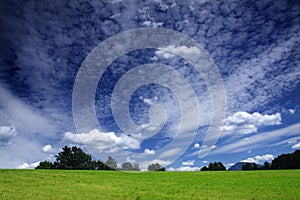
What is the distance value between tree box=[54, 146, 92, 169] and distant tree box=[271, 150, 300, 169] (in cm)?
7628

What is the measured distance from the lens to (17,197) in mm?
19953

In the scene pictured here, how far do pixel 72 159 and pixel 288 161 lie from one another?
3304 inches

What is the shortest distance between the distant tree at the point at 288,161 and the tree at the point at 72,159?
76284mm

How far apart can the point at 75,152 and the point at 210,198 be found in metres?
97.1

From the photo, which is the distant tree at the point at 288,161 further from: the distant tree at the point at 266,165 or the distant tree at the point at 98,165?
the distant tree at the point at 98,165

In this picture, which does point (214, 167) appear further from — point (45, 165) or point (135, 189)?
point (135, 189)

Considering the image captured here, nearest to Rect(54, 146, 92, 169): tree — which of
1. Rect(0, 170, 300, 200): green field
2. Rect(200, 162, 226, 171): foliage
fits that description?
Rect(200, 162, 226, 171): foliage

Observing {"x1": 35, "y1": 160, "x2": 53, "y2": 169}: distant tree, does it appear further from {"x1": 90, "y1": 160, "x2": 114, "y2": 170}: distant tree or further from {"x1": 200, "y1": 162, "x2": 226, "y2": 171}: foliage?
{"x1": 200, "y1": 162, "x2": 226, "y2": 171}: foliage

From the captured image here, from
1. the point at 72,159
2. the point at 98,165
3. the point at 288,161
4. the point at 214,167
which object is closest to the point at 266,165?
the point at 288,161

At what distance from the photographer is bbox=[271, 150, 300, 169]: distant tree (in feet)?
307

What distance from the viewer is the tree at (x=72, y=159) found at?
106 metres

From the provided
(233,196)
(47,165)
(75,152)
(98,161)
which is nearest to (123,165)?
(98,161)

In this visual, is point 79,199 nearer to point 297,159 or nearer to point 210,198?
point 210,198

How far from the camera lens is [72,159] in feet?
357
